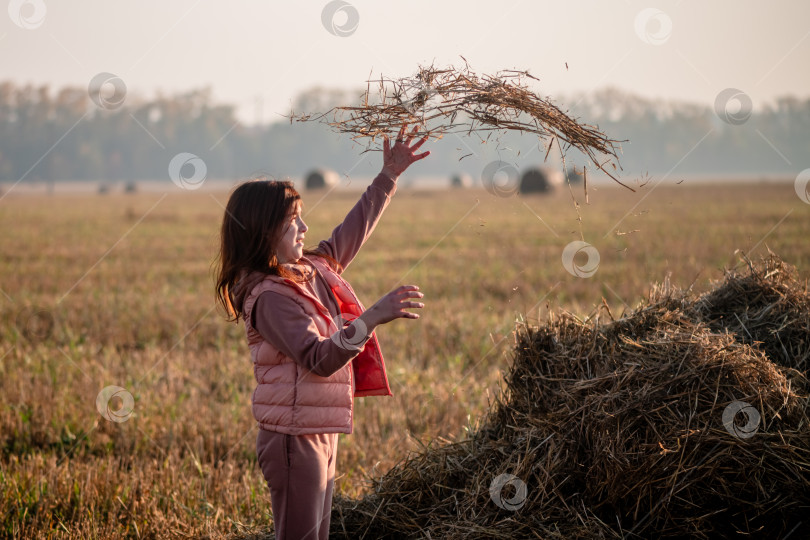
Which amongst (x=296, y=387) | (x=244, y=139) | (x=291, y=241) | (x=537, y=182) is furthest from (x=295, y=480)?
(x=244, y=139)

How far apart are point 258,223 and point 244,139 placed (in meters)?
146

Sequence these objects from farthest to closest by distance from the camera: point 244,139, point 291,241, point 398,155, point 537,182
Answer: point 244,139 < point 537,182 < point 398,155 < point 291,241

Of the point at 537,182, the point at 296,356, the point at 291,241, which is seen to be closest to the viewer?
the point at 296,356

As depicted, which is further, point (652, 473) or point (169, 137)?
point (169, 137)

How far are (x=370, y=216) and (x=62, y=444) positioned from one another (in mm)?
3450

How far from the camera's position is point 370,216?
3621 mm

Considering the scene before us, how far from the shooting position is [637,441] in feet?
10.2

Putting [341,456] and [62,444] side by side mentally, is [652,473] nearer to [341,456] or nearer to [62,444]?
[341,456]

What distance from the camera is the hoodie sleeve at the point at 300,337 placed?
272 centimetres

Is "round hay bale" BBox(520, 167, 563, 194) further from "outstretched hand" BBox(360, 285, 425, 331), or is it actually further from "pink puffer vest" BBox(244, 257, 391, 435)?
"outstretched hand" BBox(360, 285, 425, 331)

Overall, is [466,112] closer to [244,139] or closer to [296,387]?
[296,387]

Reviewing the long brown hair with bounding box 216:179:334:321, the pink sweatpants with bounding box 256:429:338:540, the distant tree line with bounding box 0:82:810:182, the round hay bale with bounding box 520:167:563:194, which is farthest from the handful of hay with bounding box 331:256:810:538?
the distant tree line with bounding box 0:82:810:182

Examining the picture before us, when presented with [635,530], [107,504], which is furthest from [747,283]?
[107,504]

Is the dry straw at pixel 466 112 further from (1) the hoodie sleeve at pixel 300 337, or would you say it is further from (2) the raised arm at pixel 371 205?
(1) the hoodie sleeve at pixel 300 337
